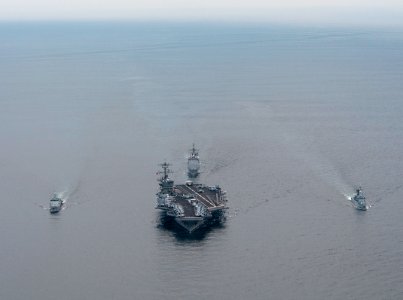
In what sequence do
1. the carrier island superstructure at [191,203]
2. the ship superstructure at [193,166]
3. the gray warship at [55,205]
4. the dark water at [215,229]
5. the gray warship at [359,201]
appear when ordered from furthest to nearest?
the ship superstructure at [193,166] < the gray warship at [55,205] < the gray warship at [359,201] < the carrier island superstructure at [191,203] < the dark water at [215,229]

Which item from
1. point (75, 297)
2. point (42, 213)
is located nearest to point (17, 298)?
point (75, 297)

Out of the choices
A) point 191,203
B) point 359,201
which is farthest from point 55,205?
point 359,201

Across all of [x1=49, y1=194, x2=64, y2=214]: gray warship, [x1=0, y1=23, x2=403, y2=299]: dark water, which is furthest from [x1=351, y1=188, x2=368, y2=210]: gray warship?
[x1=49, y1=194, x2=64, y2=214]: gray warship

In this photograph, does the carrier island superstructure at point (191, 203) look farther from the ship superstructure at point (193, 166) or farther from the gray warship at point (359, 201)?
the gray warship at point (359, 201)

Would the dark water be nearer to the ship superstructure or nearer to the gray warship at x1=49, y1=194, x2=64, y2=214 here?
the gray warship at x1=49, y1=194, x2=64, y2=214

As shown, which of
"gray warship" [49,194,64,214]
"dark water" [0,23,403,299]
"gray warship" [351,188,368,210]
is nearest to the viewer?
"dark water" [0,23,403,299]

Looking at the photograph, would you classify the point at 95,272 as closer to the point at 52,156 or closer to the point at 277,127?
the point at 52,156

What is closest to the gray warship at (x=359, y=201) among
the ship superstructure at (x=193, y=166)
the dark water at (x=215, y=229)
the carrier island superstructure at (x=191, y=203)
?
the dark water at (x=215, y=229)

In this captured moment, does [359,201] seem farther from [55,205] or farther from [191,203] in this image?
[55,205]
